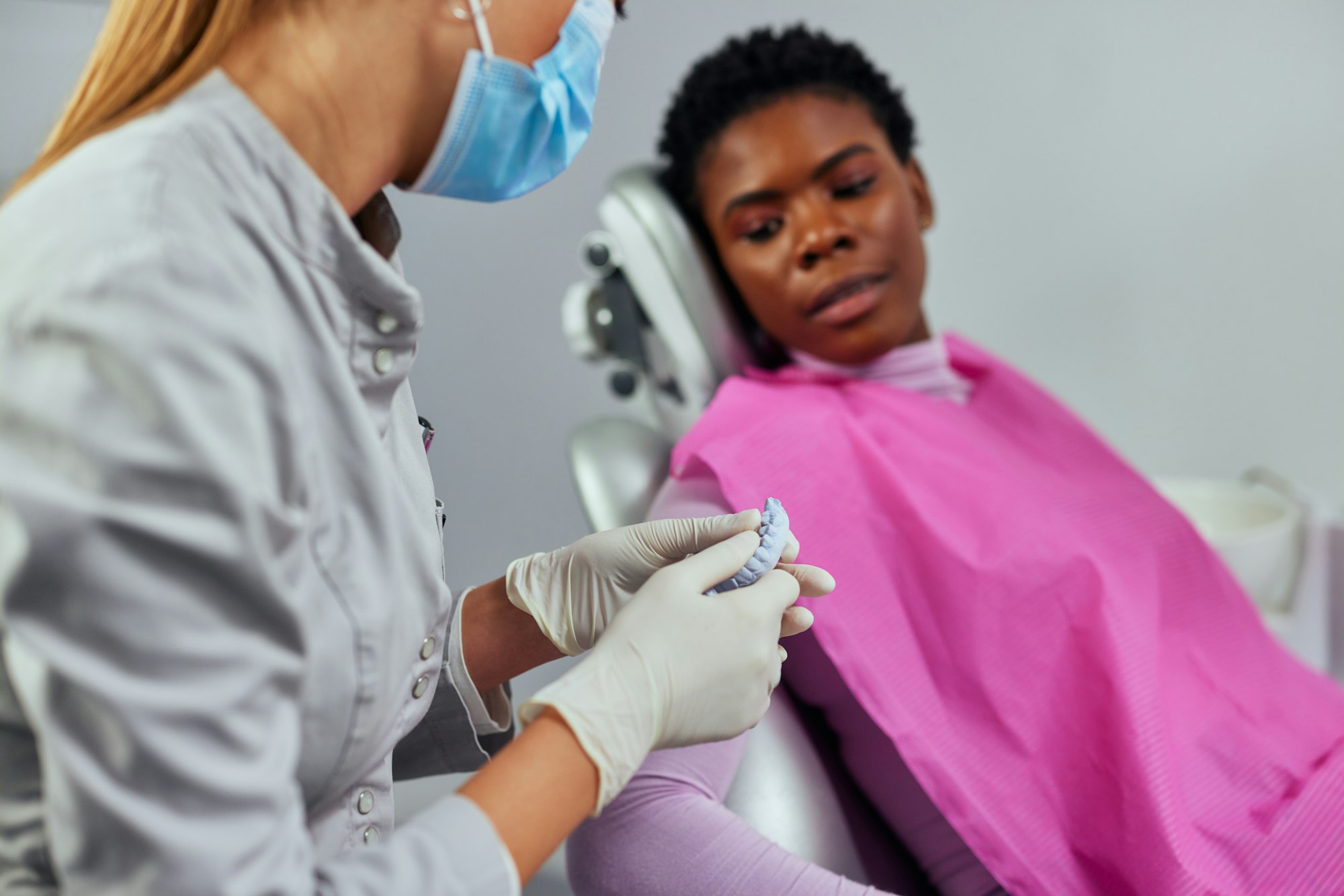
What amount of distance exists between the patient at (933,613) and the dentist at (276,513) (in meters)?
0.24

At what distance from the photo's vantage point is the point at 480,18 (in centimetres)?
57

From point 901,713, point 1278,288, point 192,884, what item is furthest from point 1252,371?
point 192,884

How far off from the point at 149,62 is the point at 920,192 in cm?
104

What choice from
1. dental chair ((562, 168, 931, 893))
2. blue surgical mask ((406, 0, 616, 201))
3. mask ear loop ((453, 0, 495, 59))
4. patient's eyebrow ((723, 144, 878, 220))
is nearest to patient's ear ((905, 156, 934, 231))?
patient's eyebrow ((723, 144, 878, 220))

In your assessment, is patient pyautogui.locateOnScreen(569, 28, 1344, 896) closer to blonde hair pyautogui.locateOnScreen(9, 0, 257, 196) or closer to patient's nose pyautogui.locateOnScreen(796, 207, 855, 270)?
patient's nose pyautogui.locateOnScreen(796, 207, 855, 270)

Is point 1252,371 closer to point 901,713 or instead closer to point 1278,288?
point 1278,288

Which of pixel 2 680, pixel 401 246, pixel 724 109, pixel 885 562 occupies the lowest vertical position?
pixel 885 562

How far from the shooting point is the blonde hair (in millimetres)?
507

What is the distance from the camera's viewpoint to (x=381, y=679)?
1.74 feet

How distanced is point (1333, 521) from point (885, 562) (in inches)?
44.7

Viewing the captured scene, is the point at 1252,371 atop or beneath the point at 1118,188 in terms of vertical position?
beneath

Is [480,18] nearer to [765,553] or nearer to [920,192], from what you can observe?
[765,553]

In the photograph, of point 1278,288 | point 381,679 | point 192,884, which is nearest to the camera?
point 192,884

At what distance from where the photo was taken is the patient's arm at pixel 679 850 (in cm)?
73
